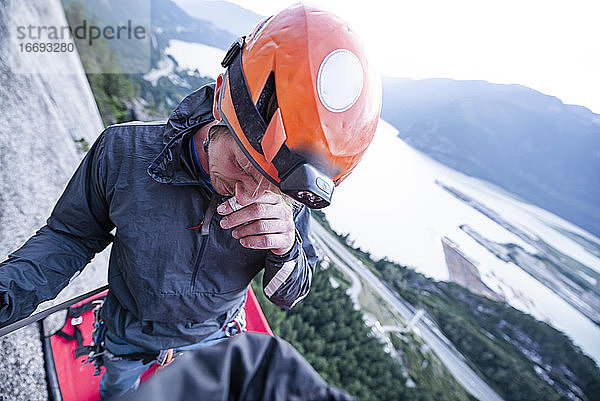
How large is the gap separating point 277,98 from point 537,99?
52.6m

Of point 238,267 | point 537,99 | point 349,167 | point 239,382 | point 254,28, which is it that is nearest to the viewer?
point 239,382

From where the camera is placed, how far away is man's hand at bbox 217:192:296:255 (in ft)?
3.02

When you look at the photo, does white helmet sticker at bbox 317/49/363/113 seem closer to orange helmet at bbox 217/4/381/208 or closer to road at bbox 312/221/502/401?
orange helmet at bbox 217/4/381/208

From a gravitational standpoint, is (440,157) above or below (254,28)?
below

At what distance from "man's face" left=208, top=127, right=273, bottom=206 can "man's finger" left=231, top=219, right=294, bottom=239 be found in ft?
0.27

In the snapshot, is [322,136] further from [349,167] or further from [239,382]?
[239,382]

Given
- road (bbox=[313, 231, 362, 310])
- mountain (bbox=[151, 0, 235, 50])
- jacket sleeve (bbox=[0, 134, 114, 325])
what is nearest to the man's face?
jacket sleeve (bbox=[0, 134, 114, 325])

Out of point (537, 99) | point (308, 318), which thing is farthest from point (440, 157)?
point (308, 318)

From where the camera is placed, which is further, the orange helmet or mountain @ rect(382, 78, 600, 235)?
mountain @ rect(382, 78, 600, 235)

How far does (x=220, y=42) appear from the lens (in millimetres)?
35250

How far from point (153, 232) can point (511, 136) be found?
1935 inches

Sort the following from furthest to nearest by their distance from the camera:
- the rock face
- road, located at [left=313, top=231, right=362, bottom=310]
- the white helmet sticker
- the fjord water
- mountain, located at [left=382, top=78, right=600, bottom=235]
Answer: mountain, located at [left=382, top=78, right=600, bottom=235] → the fjord water → road, located at [left=313, top=231, right=362, bottom=310] → the rock face → the white helmet sticker

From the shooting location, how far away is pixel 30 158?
3.24 m

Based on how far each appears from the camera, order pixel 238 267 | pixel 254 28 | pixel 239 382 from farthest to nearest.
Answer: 1. pixel 238 267
2. pixel 254 28
3. pixel 239 382
